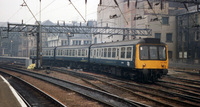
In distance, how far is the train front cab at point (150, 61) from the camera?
54.3 ft

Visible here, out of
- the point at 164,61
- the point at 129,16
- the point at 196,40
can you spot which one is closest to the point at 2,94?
the point at 164,61

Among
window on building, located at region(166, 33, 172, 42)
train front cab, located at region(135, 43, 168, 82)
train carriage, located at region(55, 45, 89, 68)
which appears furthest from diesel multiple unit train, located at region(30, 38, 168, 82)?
window on building, located at region(166, 33, 172, 42)

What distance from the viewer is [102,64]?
77.3 feet

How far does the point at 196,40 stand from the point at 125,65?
28.4 metres

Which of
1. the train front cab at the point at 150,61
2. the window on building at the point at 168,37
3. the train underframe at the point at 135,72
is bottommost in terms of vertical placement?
the train underframe at the point at 135,72

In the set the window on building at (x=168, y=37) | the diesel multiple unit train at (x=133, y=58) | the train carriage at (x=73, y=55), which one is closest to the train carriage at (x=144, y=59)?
the diesel multiple unit train at (x=133, y=58)

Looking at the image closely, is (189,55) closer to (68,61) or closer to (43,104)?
(68,61)

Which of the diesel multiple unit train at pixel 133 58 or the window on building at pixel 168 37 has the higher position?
the window on building at pixel 168 37

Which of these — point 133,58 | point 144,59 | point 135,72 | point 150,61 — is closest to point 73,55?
point 135,72

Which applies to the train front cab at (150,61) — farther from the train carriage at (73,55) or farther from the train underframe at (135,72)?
the train carriage at (73,55)

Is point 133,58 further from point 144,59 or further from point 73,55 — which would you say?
point 73,55

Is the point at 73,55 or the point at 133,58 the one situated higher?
the point at 73,55

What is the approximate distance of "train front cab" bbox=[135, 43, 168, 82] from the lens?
16.6 meters

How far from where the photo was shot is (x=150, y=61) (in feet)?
54.9
